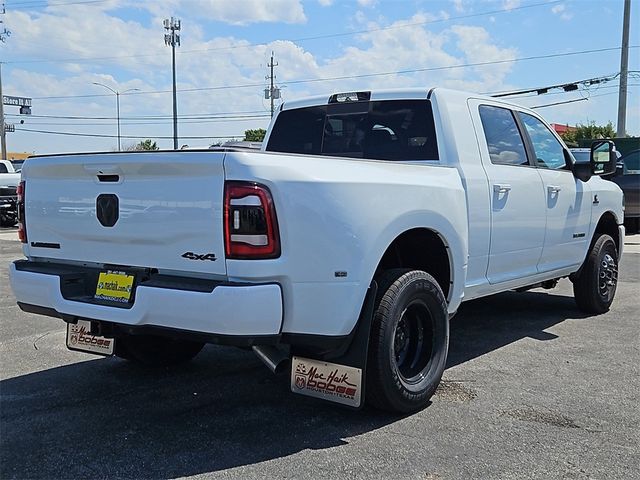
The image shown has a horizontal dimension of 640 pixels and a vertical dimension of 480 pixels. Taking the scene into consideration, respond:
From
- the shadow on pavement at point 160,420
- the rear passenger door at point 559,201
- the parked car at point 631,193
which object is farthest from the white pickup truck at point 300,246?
the parked car at point 631,193

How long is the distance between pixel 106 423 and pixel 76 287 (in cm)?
81

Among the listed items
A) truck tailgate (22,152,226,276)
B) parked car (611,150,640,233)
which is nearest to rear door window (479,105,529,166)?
truck tailgate (22,152,226,276)

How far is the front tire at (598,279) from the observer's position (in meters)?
6.57

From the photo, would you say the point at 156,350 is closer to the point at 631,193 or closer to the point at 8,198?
the point at 631,193

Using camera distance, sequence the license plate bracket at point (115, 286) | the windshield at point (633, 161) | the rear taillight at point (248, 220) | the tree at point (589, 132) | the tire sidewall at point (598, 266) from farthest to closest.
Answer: the tree at point (589, 132), the windshield at point (633, 161), the tire sidewall at point (598, 266), the license plate bracket at point (115, 286), the rear taillight at point (248, 220)

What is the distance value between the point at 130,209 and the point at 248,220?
2.42 feet

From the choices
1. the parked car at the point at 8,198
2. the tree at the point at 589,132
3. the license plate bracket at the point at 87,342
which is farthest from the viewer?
the tree at the point at 589,132

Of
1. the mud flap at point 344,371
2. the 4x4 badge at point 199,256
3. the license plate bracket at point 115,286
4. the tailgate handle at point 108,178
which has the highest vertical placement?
the tailgate handle at point 108,178

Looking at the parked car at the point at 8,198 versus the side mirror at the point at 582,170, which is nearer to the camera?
the side mirror at the point at 582,170

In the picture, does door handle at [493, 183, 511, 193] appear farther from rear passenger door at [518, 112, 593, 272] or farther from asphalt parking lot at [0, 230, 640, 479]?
asphalt parking lot at [0, 230, 640, 479]

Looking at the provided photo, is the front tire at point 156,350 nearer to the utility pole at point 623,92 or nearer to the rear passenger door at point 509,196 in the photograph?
the rear passenger door at point 509,196

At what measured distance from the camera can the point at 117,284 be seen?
3.58 m

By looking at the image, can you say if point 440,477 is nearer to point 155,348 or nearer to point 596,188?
point 155,348

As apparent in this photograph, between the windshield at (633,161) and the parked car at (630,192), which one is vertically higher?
the windshield at (633,161)
